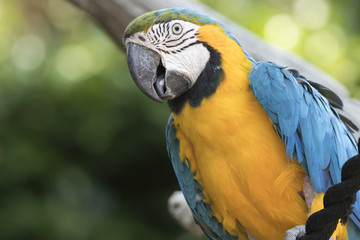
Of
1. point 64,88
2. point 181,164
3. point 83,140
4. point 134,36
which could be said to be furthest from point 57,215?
point 134,36

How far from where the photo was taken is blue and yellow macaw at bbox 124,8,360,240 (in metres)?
1.57

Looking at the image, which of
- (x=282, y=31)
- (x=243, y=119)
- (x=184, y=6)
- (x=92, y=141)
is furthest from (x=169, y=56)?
(x=282, y=31)

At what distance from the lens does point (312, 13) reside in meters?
4.26

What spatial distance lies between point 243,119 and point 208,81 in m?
0.17

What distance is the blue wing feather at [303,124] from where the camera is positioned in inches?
60.7

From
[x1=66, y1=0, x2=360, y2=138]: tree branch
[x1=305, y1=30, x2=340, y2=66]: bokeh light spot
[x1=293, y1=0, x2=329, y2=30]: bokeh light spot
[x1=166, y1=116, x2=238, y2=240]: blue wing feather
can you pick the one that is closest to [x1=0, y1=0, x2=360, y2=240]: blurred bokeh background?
[x1=305, y1=30, x2=340, y2=66]: bokeh light spot

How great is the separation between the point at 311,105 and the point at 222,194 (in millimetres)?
413

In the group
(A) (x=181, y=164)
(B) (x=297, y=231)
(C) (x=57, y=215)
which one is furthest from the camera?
(C) (x=57, y=215)

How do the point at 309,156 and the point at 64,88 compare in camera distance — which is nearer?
the point at 309,156

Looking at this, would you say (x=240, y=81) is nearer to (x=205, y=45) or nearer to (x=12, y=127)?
(x=205, y=45)

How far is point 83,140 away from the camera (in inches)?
145

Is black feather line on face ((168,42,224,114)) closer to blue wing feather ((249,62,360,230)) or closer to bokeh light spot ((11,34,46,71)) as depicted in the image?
blue wing feather ((249,62,360,230))

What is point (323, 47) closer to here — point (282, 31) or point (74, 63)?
point (282, 31)

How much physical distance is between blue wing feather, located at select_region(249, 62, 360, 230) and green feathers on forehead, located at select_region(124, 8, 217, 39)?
0.85ft
